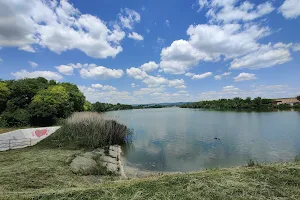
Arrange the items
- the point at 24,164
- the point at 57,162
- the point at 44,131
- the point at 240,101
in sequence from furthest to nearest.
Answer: the point at 240,101 → the point at 44,131 → the point at 57,162 → the point at 24,164

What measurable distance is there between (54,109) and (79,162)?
645 inches

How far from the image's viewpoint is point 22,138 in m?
16.6

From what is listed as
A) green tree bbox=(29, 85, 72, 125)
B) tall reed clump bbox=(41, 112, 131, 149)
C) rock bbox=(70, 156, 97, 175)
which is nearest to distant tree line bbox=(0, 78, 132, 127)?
green tree bbox=(29, 85, 72, 125)

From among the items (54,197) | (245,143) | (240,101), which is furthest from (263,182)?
(240,101)

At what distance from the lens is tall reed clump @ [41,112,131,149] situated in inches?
687

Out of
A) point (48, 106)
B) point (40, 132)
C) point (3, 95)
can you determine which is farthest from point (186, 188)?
point (3, 95)

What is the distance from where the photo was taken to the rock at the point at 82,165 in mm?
9934

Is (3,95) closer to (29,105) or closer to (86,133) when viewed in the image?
(29,105)

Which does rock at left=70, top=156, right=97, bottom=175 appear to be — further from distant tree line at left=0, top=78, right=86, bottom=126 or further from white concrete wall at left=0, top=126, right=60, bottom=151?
distant tree line at left=0, top=78, right=86, bottom=126

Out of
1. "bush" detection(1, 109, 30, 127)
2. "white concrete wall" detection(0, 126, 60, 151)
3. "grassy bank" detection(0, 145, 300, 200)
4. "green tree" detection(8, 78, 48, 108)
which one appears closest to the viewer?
"grassy bank" detection(0, 145, 300, 200)

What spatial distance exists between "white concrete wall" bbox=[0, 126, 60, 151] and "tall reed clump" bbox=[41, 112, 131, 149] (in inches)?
34.4

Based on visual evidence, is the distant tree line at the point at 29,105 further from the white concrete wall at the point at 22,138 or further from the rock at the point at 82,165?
the rock at the point at 82,165

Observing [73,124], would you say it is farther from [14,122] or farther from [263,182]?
[263,182]

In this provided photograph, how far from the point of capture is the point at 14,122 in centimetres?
2386
